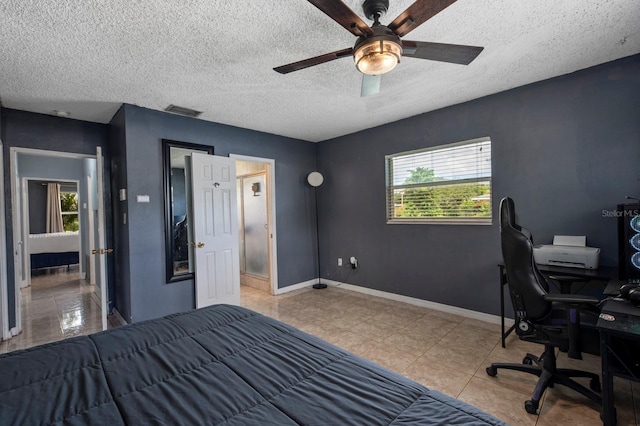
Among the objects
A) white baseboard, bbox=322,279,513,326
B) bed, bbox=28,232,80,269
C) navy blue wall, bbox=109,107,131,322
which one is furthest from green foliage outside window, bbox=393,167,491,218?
bed, bbox=28,232,80,269

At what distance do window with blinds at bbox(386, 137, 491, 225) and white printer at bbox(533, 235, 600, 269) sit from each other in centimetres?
76

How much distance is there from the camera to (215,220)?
376 centimetres

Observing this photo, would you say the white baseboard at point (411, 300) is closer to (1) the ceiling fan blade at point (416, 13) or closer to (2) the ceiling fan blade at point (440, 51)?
(2) the ceiling fan blade at point (440, 51)

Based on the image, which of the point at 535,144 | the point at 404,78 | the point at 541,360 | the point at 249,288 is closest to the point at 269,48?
the point at 404,78

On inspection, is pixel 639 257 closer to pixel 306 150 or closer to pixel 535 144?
pixel 535 144

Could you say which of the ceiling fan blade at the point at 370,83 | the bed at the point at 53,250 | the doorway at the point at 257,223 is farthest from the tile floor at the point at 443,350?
the bed at the point at 53,250

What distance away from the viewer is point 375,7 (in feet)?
5.42

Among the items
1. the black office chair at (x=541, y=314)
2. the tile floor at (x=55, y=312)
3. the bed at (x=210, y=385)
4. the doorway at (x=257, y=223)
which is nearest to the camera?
the bed at (x=210, y=385)

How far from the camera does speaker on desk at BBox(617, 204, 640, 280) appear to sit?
82.7 inches

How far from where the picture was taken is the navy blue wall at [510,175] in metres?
2.52

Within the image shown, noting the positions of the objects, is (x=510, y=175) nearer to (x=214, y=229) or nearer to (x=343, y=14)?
(x=343, y=14)

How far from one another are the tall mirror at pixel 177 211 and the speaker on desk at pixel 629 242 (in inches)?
167

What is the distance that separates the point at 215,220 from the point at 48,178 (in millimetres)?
4568

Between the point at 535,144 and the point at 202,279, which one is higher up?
the point at 535,144
